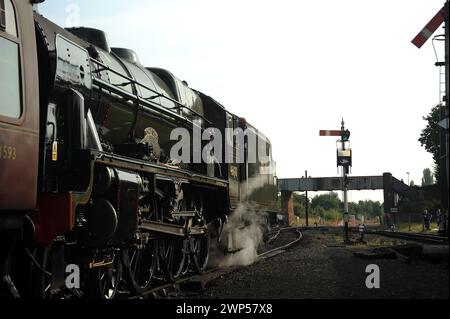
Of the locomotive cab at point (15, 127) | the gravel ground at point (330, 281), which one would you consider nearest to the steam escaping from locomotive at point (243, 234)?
the gravel ground at point (330, 281)

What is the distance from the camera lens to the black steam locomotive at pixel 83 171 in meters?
4.78

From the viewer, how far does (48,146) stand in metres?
5.45

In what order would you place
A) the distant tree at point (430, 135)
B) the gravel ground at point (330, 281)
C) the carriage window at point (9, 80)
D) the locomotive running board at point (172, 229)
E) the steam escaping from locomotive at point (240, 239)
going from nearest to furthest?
the carriage window at point (9, 80)
the gravel ground at point (330, 281)
the locomotive running board at point (172, 229)
the steam escaping from locomotive at point (240, 239)
the distant tree at point (430, 135)

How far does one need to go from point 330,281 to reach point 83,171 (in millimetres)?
4163

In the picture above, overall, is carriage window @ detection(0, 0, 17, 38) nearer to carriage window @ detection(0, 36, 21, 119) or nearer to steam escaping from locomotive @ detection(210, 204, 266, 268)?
carriage window @ detection(0, 36, 21, 119)

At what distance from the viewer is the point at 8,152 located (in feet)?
14.9

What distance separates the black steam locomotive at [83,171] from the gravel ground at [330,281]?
1.25m

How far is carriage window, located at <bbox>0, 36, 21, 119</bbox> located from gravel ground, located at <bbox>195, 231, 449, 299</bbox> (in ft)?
12.1

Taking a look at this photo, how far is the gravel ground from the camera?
6574 mm

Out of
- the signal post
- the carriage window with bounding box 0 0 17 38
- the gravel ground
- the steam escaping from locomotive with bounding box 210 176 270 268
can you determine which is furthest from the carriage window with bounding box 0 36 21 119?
the signal post

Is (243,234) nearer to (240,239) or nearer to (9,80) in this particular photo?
(240,239)

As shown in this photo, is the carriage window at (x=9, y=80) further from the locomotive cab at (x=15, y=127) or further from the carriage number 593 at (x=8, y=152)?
the carriage number 593 at (x=8, y=152)
